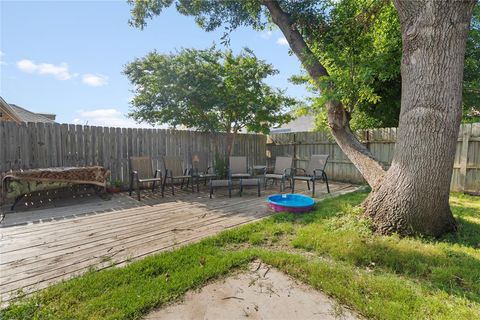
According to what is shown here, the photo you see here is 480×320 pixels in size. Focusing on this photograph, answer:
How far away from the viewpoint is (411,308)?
168 centimetres

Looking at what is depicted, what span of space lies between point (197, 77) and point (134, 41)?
2338 mm

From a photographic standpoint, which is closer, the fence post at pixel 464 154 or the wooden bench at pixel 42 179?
the wooden bench at pixel 42 179

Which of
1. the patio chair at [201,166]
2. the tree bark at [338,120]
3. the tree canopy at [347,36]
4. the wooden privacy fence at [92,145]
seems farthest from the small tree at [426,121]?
the wooden privacy fence at [92,145]

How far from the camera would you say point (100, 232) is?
3232 millimetres

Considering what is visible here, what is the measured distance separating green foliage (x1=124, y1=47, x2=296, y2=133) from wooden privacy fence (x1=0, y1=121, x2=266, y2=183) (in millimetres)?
536

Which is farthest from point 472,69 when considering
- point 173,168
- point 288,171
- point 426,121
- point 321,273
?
point 173,168

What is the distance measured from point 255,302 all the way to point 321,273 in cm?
73

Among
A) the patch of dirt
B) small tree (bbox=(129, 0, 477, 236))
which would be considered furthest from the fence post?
the patch of dirt

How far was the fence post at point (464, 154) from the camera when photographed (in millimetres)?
5793

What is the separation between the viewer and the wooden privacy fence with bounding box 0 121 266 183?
4.88 metres

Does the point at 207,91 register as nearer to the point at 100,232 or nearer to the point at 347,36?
the point at 347,36

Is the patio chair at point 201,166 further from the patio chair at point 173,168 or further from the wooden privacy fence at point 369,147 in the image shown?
the wooden privacy fence at point 369,147

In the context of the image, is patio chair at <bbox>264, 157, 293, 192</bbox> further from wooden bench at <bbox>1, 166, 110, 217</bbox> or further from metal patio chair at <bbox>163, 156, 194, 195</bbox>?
wooden bench at <bbox>1, 166, 110, 217</bbox>

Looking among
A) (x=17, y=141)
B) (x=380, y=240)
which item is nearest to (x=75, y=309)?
(x=380, y=240)
